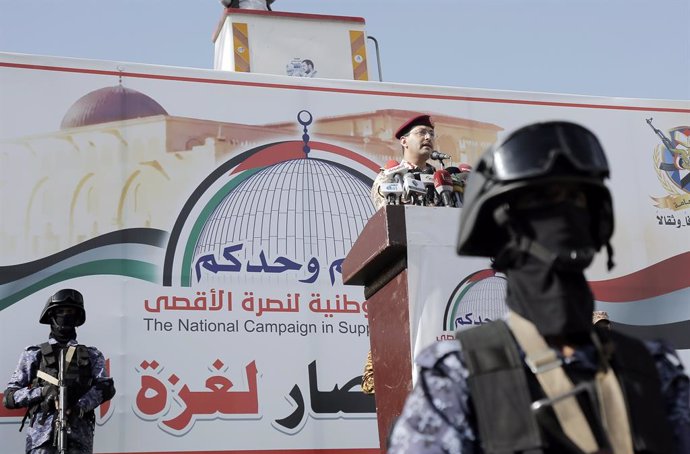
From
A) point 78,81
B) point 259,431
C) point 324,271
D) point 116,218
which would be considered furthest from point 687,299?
point 78,81

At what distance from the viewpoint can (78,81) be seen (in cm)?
709

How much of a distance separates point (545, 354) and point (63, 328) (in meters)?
4.64

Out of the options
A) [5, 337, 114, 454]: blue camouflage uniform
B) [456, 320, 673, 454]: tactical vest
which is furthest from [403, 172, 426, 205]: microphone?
[456, 320, 673, 454]: tactical vest

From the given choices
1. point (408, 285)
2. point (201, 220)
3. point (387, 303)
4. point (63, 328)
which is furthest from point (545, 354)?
point (201, 220)

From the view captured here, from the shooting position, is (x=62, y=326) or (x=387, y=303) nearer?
(x=387, y=303)

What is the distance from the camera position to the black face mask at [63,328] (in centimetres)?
571

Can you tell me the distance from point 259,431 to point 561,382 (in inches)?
206

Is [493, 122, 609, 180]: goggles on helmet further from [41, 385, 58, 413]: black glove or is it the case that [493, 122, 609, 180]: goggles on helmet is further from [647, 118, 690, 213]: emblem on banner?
[647, 118, 690, 213]: emblem on banner

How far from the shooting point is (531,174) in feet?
5.14

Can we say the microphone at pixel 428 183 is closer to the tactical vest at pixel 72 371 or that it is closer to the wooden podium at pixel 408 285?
the wooden podium at pixel 408 285

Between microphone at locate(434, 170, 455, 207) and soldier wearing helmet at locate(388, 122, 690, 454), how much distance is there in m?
3.03

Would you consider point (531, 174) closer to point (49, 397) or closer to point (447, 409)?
point (447, 409)

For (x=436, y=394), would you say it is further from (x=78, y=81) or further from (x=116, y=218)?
(x=78, y=81)

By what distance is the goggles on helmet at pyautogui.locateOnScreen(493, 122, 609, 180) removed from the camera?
1578 mm
